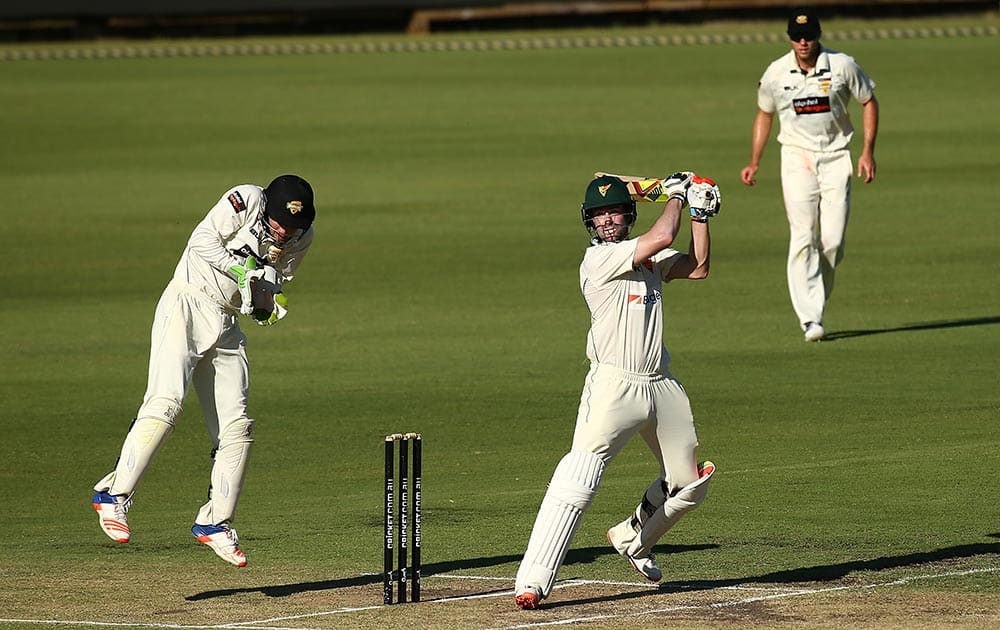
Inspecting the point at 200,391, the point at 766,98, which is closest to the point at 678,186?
the point at 200,391

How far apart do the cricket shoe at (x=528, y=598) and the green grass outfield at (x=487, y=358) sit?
0.26ft

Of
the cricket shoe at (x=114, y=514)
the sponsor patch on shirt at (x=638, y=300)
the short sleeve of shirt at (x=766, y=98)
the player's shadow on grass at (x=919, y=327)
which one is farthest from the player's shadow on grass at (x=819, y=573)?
the player's shadow on grass at (x=919, y=327)

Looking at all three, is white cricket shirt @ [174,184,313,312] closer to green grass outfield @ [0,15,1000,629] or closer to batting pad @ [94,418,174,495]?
batting pad @ [94,418,174,495]

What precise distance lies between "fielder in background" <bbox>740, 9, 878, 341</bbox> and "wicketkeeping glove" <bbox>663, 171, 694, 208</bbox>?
23.3 ft

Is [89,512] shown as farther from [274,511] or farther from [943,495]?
[943,495]

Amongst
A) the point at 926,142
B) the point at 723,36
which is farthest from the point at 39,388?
the point at 723,36

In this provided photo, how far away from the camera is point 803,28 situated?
15.6 meters

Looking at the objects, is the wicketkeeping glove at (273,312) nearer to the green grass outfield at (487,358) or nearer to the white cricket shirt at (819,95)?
the green grass outfield at (487,358)

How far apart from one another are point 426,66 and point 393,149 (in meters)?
9.04

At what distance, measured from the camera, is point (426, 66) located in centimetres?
3956

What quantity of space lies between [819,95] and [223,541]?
26.1ft

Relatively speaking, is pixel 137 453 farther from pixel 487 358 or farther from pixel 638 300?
pixel 487 358

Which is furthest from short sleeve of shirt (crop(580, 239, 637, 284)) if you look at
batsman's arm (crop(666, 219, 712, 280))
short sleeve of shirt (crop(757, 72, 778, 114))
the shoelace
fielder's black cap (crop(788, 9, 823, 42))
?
short sleeve of shirt (crop(757, 72, 778, 114))

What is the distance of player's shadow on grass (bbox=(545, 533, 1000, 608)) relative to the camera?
8977 mm
